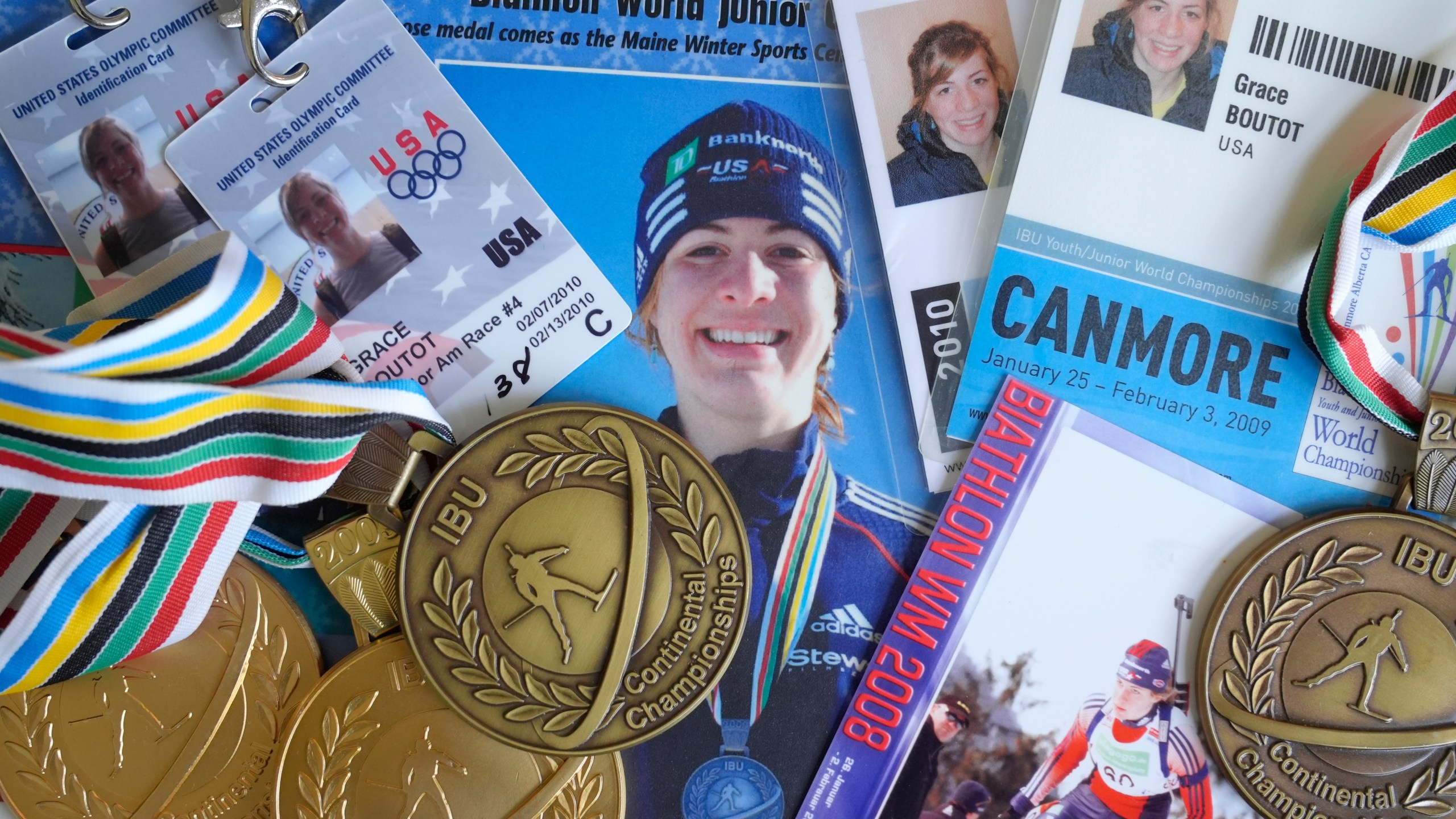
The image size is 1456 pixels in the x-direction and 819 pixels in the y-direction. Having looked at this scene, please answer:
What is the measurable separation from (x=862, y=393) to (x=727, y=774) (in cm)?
50

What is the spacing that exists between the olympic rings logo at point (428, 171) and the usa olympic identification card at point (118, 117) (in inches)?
8.6

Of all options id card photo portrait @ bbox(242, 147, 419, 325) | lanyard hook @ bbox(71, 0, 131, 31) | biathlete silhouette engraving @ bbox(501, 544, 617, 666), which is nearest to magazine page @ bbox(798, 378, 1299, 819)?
biathlete silhouette engraving @ bbox(501, 544, 617, 666)

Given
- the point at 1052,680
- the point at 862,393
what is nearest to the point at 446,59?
the point at 862,393

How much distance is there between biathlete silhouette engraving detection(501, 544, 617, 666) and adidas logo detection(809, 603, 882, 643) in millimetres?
273

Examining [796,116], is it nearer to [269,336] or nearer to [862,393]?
[862,393]

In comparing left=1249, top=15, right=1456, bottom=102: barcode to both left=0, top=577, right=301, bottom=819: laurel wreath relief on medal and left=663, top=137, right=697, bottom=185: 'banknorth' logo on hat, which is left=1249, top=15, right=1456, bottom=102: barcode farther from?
left=0, top=577, right=301, bottom=819: laurel wreath relief on medal

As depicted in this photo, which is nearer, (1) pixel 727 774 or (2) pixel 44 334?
(2) pixel 44 334

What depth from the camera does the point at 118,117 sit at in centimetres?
93

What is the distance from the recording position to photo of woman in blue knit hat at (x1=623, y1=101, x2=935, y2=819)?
3.24 feet

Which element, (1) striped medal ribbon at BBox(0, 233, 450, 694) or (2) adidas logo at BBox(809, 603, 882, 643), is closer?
(1) striped medal ribbon at BBox(0, 233, 450, 694)

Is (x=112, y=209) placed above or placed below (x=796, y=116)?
below

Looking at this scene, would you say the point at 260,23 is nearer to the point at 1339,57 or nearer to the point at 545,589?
the point at 545,589

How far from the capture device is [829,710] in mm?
991

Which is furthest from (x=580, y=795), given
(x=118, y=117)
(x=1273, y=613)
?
(x=118, y=117)
